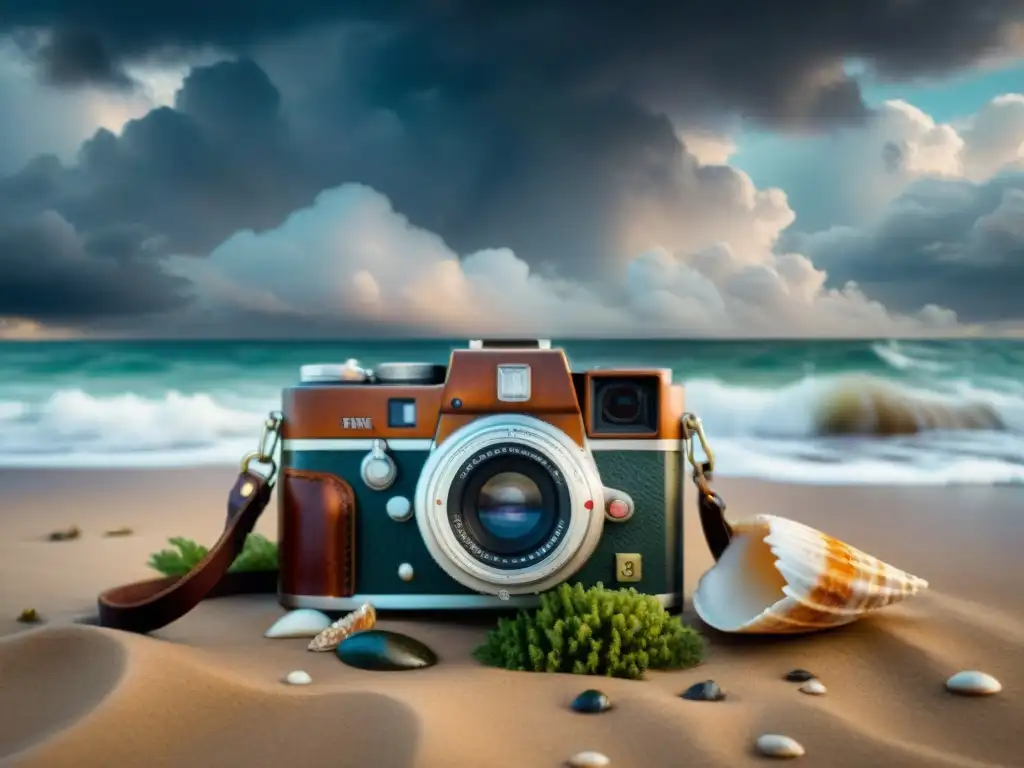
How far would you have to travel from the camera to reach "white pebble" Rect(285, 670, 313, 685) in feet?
6.12

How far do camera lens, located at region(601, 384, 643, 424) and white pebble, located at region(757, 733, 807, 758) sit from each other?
926mm

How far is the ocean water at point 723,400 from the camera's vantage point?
589 centimetres

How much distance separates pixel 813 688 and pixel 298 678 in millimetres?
937

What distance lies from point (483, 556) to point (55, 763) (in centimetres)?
101

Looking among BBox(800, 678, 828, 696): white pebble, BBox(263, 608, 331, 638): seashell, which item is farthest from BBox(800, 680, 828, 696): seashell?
BBox(263, 608, 331, 638): seashell

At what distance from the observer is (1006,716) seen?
5.78ft

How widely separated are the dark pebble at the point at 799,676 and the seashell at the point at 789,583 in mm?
118

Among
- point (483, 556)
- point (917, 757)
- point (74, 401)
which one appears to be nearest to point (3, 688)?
point (483, 556)

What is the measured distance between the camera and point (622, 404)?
7.84 ft

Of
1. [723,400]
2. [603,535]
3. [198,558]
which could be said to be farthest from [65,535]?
[723,400]

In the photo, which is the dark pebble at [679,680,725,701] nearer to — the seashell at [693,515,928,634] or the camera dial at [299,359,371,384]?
the seashell at [693,515,928,634]

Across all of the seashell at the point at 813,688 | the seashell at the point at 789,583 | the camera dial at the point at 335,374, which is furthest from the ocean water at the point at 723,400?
the seashell at the point at 813,688

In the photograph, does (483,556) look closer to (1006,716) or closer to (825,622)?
A: (825,622)

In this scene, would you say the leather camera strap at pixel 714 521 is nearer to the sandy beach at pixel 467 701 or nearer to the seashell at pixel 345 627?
the sandy beach at pixel 467 701
